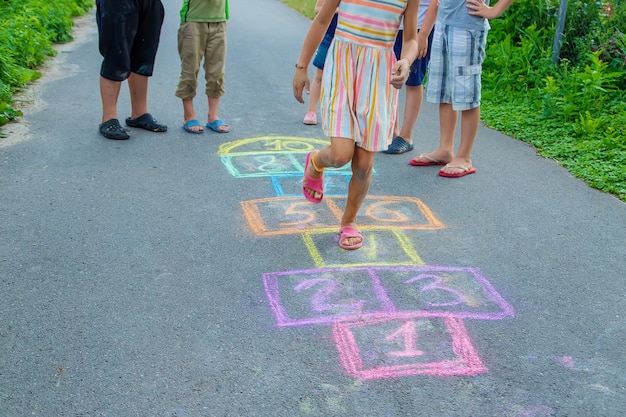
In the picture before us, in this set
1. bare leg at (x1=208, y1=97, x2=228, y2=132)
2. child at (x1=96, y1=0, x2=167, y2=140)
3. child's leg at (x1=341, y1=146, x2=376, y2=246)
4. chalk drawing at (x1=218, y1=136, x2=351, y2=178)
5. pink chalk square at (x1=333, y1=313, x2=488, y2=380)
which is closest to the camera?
pink chalk square at (x1=333, y1=313, x2=488, y2=380)

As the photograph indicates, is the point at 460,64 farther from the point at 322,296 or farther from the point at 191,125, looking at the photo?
the point at 322,296

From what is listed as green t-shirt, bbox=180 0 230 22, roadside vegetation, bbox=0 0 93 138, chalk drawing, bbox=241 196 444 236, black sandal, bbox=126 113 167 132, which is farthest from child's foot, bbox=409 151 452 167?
roadside vegetation, bbox=0 0 93 138

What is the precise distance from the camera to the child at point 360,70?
339cm

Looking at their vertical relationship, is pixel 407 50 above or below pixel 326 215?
above

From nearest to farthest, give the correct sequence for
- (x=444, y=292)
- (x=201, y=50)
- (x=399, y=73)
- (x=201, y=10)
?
(x=444, y=292) → (x=399, y=73) → (x=201, y=10) → (x=201, y=50)

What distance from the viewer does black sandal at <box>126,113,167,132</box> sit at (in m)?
5.51

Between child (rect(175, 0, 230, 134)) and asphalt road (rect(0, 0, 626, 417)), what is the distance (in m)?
0.31

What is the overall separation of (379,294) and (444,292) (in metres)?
0.34

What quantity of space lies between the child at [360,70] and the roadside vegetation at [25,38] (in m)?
3.23

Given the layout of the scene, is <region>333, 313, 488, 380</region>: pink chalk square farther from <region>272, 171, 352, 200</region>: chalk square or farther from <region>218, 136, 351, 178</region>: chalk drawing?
<region>218, 136, 351, 178</region>: chalk drawing

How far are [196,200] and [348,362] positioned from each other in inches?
75.7

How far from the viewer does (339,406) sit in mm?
2377

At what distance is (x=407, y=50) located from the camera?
3482mm

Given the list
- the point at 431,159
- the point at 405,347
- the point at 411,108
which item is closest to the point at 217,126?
the point at 411,108
